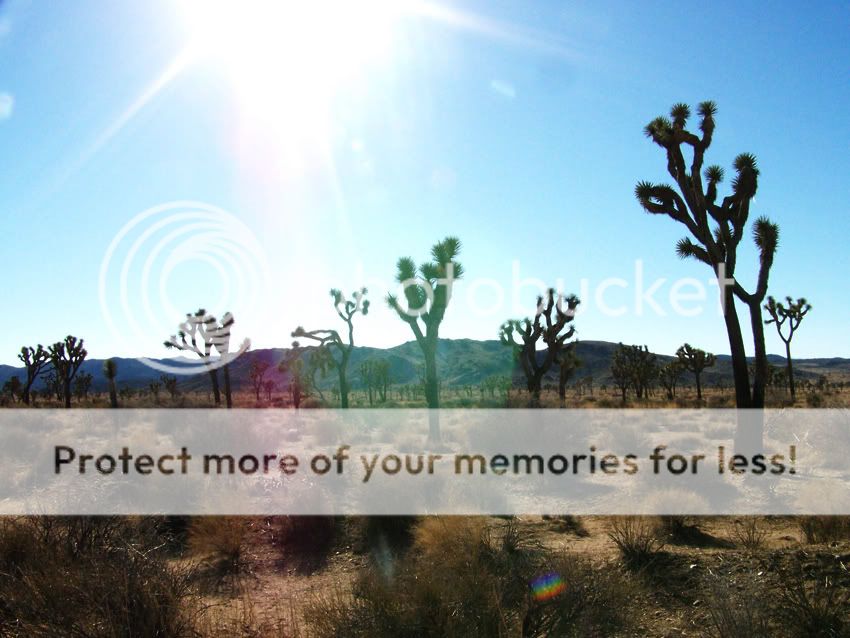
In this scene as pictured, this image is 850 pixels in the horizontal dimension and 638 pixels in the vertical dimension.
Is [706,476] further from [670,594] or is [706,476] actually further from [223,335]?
[223,335]

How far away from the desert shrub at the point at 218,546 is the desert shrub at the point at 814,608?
19.6 feet

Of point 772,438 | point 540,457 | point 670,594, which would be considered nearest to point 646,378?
point 772,438

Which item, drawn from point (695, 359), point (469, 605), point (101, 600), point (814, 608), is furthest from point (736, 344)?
point (695, 359)

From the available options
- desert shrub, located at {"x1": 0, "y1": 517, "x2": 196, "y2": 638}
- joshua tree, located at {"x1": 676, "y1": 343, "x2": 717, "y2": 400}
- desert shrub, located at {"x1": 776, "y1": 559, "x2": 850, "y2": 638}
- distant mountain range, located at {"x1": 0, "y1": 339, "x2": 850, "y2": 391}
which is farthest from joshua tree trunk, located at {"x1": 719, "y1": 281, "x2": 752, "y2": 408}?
distant mountain range, located at {"x1": 0, "y1": 339, "x2": 850, "y2": 391}

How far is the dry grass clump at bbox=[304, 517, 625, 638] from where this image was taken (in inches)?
179

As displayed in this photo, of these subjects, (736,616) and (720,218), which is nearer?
(736,616)

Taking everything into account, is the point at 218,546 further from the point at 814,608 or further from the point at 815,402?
the point at 815,402

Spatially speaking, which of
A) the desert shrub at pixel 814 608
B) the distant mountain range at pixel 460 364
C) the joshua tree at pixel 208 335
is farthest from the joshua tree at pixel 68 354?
the distant mountain range at pixel 460 364

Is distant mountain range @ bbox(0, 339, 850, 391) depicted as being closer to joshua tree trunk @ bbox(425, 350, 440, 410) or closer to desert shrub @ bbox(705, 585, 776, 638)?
joshua tree trunk @ bbox(425, 350, 440, 410)

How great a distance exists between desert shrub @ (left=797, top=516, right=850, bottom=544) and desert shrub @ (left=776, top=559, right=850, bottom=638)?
7.99 ft

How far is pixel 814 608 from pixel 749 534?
283 centimetres

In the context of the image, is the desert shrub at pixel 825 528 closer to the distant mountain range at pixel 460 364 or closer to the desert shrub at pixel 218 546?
the desert shrub at pixel 218 546

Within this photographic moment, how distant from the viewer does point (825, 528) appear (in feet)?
25.2

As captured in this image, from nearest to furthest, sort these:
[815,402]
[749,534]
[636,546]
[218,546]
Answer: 1. [636,546]
2. [749,534]
3. [218,546]
4. [815,402]
